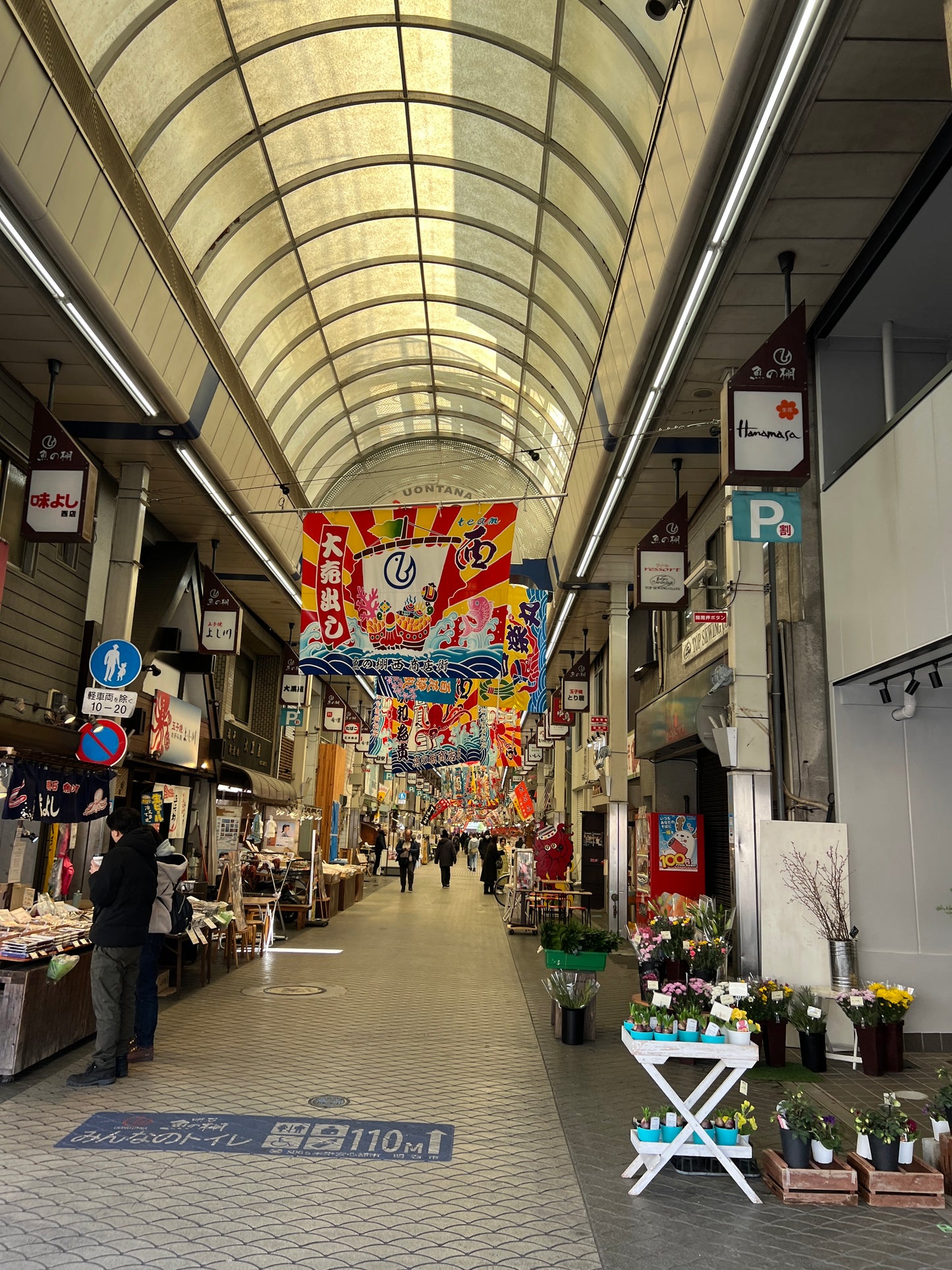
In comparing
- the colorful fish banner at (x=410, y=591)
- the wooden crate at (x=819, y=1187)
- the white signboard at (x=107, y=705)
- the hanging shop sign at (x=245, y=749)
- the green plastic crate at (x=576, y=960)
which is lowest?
the wooden crate at (x=819, y=1187)

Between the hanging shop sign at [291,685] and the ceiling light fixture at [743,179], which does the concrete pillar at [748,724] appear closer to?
the ceiling light fixture at [743,179]

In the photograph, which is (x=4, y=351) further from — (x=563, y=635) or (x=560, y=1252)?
(x=563, y=635)

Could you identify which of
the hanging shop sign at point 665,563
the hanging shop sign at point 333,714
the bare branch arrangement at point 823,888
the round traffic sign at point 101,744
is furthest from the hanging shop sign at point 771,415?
the hanging shop sign at point 333,714

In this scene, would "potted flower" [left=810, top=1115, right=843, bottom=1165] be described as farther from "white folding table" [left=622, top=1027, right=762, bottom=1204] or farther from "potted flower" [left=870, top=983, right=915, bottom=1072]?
"potted flower" [left=870, top=983, right=915, bottom=1072]

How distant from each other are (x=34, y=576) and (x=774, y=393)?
26.5 feet

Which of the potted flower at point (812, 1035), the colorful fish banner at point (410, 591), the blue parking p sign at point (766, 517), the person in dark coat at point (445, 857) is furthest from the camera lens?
the person in dark coat at point (445, 857)

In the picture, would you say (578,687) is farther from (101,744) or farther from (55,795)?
(55,795)

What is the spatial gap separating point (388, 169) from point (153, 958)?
10752 millimetres

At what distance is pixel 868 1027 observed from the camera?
7543 mm

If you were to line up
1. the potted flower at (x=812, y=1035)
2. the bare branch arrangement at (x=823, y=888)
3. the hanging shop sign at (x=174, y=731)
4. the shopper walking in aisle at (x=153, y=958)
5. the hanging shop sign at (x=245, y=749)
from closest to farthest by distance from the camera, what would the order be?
the shopper walking in aisle at (x=153, y=958) → the potted flower at (x=812, y=1035) → the bare branch arrangement at (x=823, y=888) → the hanging shop sign at (x=174, y=731) → the hanging shop sign at (x=245, y=749)

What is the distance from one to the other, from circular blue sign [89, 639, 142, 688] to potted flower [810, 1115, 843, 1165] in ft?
26.0

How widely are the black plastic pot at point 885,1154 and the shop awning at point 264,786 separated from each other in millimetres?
12531

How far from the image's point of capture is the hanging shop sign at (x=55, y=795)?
877 cm

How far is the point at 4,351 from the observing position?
30.0 ft
